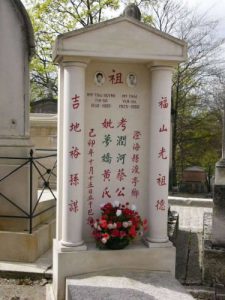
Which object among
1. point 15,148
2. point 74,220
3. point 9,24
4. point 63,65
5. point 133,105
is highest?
point 9,24

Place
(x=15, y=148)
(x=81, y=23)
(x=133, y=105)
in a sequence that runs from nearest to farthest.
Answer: (x=133, y=105) < (x=15, y=148) < (x=81, y=23)

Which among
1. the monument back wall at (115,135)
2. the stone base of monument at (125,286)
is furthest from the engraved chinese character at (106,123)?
the stone base of monument at (125,286)

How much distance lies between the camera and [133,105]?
477 centimetres

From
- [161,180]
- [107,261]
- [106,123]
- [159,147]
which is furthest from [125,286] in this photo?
Result: [106,123]

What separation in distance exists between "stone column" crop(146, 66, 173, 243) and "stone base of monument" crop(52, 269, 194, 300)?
0.46 meters

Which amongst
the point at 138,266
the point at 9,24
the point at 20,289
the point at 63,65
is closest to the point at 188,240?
the point at 138,266

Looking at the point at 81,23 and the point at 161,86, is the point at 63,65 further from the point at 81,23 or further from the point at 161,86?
the point at 81,23

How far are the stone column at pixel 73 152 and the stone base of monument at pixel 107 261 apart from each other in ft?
0.53

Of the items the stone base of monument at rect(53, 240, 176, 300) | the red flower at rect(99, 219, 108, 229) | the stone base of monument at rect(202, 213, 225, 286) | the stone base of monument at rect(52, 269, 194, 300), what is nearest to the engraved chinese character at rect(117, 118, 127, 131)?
the red flower at rect(99, 219, 108, 229)

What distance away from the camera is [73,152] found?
14.3ft

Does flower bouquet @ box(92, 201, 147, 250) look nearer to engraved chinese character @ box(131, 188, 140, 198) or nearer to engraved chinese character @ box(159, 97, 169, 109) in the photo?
engraved chinese character @ box(131, 188, 140, 198)

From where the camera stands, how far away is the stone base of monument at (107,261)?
14.4 feet

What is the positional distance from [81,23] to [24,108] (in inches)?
565

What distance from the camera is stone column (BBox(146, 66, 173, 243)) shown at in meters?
4.57
